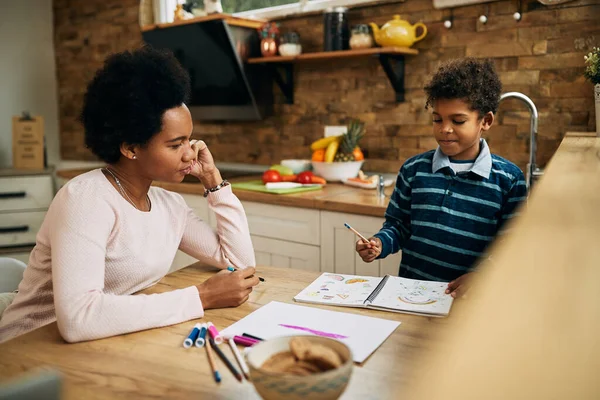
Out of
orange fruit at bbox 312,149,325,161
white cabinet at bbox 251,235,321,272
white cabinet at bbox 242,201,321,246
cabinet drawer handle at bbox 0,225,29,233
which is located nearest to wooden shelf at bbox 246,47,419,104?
orange fruit at bbox 312,149,325,161

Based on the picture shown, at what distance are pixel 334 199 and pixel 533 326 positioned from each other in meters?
2.06

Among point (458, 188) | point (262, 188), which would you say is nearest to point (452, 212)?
point (458, 188)

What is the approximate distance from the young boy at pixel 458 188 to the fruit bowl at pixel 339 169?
1.17 m

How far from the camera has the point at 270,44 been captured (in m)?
3.21

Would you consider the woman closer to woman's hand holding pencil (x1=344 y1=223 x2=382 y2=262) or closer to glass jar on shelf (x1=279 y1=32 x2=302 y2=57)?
woman's hand holding pencil (x1=344 y1=223 x2=382 y2=262)

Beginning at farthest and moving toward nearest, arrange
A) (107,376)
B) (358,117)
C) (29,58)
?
1. (29,58)
2. (358,117)
3. (107,376)

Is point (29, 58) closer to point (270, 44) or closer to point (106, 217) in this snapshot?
point (270, 44)

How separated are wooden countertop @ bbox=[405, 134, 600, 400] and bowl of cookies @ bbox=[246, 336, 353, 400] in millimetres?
192

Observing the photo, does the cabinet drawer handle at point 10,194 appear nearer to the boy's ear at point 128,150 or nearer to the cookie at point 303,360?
the boy's ear at point 128,150

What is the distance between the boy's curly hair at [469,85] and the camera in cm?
166

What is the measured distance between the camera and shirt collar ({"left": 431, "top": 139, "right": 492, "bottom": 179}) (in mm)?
1643

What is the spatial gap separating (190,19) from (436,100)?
6.58 feet

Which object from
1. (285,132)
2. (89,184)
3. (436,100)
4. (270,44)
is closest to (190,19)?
(270,44)

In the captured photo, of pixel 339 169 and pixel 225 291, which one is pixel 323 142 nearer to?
pixel 339 169
